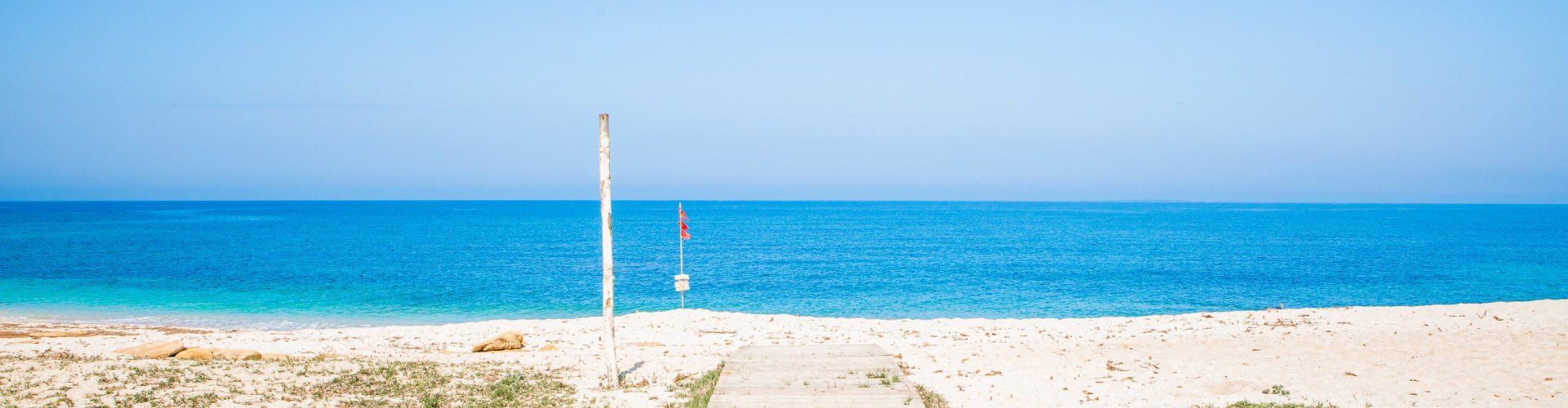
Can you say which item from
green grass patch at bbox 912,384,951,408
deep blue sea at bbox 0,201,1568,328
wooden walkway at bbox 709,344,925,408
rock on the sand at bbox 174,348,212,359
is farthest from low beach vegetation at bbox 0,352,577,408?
deep blue sea at bbox 0,201,1568,328

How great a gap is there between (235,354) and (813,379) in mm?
10698

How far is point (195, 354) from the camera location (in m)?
14.1

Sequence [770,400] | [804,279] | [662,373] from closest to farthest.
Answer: [770,400]
[662,373]
[804,279]

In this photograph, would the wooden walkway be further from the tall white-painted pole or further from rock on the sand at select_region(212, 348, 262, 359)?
rock on the sand at select_region(212, 348, 262, 359)

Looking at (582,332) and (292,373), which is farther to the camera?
(582,332)

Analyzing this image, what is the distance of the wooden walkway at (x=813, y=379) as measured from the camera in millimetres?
10625

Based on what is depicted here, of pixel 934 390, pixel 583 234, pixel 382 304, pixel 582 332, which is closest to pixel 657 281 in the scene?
pixel 382 304

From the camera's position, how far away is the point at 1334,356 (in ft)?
46.2

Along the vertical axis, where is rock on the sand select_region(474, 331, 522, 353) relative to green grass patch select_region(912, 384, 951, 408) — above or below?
below

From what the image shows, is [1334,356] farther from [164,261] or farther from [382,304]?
[164,261]

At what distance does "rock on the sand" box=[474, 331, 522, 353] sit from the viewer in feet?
53.8

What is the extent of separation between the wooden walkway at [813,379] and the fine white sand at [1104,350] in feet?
2.42

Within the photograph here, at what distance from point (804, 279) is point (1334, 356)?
27.8 meters

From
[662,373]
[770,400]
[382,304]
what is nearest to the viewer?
[770,400]
